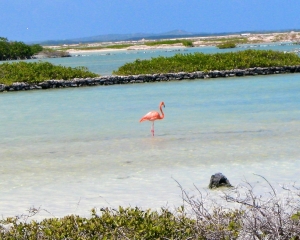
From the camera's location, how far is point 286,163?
9.84 metres

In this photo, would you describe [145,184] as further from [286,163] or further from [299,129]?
[299,129]

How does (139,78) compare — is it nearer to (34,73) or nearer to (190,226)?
(34,73)

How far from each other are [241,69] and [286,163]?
19288mm

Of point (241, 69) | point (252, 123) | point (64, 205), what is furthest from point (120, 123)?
point (241, 69)

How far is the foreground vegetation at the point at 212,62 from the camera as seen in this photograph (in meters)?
29.2

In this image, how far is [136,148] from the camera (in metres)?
11.8

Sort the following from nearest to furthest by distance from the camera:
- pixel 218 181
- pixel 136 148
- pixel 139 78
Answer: pixel 218 181, pixel 136 148, pixel 139 78

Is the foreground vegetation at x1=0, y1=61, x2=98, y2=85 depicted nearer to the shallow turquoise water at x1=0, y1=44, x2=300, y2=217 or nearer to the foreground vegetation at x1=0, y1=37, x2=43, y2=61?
the shallow turquoise water at x1=0, y1=44, x2=300, y2=217

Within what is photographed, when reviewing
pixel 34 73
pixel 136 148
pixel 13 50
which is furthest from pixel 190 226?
pixel 13 50

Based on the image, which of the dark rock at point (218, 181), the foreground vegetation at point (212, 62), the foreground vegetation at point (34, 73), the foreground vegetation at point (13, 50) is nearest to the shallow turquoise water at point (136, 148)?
the dark rock at point (218, 181)

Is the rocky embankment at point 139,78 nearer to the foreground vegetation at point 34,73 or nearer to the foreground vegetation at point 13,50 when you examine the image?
the foreground vegetation at point 34,73

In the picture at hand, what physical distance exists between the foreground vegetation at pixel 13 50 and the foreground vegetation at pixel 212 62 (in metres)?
40.8

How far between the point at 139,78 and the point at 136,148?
16.2 meters

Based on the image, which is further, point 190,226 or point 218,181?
point 218,181
